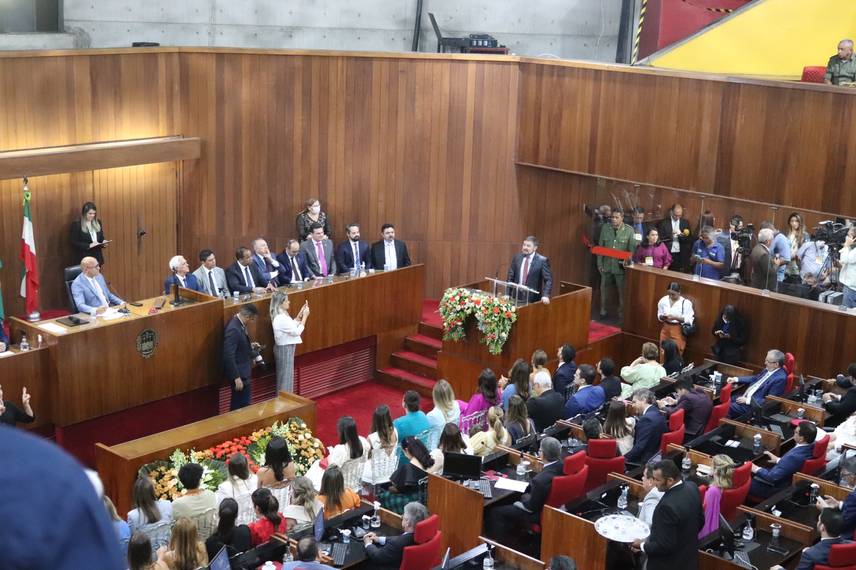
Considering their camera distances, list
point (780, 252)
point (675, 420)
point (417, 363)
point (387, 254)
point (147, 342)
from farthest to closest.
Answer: point (387, 254)
point (417, 363)
point (780, 252)
point (147, 342)
point (675, 420)

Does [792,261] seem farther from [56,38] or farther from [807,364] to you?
[56,38]

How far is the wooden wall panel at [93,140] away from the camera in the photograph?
1059 centimetres

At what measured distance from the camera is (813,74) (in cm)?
1094

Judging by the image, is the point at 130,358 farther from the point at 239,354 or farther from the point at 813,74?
the point at 813,74

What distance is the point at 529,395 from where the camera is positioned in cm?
929

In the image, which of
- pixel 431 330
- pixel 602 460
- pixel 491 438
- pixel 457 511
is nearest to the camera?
pixel 457 511

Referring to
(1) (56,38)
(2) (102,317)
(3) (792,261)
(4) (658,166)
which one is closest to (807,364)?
(3) (792,261)

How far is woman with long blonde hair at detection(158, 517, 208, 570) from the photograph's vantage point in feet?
19.1

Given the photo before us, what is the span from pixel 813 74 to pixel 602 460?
17.6ft

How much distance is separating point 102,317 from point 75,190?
2342 mm

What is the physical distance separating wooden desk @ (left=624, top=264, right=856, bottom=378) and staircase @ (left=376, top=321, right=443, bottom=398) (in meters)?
2.23

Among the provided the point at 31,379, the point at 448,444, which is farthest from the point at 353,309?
the point at 448,444

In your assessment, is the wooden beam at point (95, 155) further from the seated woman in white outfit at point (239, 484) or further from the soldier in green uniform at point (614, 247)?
→ the soldier in green uniform at point (614, 247)

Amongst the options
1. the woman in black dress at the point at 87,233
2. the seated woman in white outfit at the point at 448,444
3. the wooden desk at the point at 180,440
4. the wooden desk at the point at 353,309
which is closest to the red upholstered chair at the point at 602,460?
the seated woman in white outfit at the point at 448,444
